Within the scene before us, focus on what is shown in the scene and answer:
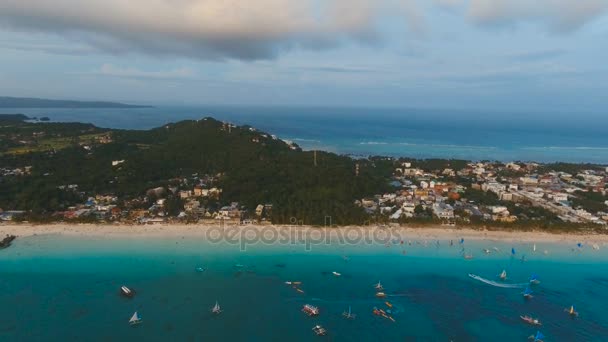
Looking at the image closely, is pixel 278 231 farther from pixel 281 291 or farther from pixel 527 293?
pixel 527 293

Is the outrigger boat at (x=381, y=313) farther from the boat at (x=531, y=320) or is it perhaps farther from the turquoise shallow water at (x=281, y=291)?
the boat at (x=531, y=320)

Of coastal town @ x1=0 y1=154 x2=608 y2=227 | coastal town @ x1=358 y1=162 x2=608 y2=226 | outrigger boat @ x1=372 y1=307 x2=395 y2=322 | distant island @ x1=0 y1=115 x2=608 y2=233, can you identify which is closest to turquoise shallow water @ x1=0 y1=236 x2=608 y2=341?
outrigger boat @ x1=372 y1=307 x2=395 y2=322

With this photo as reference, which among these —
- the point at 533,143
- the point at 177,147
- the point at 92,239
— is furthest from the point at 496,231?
the point at 533,143

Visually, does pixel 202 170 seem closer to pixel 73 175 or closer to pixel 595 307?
pixel 73 175

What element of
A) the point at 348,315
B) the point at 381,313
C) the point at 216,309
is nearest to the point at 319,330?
the point at 348,315

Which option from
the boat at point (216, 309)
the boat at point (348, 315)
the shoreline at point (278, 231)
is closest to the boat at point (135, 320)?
the boat at point (216, 309)
